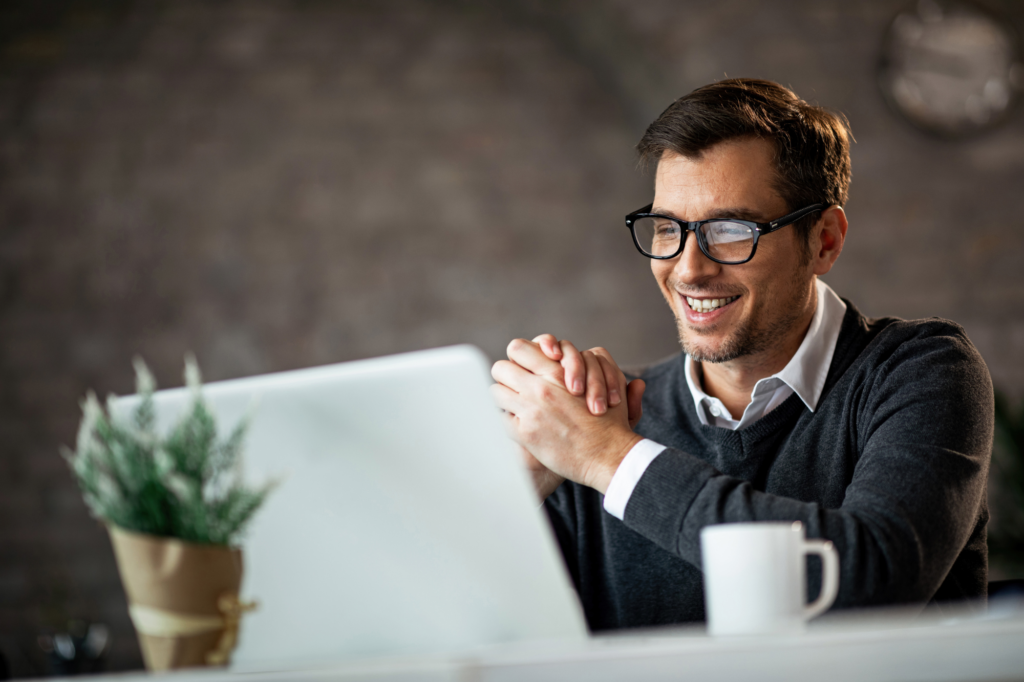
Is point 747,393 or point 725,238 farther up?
point 725,238

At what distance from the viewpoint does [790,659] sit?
1.57 feet

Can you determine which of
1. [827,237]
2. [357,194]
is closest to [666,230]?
[827,237]

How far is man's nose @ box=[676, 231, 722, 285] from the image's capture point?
1437mm

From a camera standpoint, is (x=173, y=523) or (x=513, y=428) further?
(x=513, y=428)

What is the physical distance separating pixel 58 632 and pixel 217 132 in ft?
6.08

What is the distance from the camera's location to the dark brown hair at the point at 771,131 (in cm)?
145

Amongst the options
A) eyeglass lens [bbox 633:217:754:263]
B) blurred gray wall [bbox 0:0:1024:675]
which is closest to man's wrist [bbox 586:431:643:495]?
eyeglass lens [bbox 633:217:754:263]

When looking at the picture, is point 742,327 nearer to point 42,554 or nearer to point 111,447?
point 111,447

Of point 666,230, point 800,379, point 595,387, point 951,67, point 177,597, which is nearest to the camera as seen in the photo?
point 177,597

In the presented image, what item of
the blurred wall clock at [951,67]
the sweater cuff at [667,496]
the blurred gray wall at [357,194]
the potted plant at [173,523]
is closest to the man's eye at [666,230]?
the sweater cuff at [667,496]

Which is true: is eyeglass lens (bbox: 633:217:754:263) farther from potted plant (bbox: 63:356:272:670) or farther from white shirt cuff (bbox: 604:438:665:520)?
potted plant (bbox: 63:356:272:670)

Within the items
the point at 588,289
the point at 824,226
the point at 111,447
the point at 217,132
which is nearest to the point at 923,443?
the point at 824,226

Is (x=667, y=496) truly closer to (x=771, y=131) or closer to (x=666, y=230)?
(x=666, y=230)

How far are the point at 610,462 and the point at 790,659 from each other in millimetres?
588
